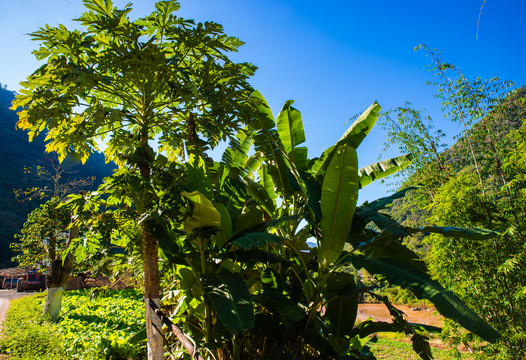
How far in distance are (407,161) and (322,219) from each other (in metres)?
1.54

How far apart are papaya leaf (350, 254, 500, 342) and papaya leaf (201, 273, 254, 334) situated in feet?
3.28

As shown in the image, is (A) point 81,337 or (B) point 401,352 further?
(B) point 401,352

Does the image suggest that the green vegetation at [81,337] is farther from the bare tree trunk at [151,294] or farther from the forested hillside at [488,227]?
the forested hillside at [488,227]

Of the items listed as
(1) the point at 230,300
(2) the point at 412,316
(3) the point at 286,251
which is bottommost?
(2) the point at 412,316

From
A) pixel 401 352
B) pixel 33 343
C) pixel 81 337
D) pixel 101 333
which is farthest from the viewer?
pixel 401 352

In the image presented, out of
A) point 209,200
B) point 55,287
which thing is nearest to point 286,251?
point 209,200

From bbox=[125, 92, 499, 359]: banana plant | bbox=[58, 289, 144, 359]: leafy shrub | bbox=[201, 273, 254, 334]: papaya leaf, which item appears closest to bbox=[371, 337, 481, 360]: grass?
bbox=[125, 92, 499, 359]: banana plant

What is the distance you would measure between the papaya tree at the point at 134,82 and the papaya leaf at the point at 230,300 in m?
0.43

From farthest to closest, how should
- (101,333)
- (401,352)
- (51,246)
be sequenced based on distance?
(51,246) → (401,352) → (101,333)

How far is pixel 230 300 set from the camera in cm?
246

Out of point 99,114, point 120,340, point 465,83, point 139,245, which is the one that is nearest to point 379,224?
point 139,245

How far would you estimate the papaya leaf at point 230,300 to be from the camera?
2.30m

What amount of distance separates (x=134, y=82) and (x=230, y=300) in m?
1.89

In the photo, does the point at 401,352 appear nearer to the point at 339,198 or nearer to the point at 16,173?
the point at 339,198
